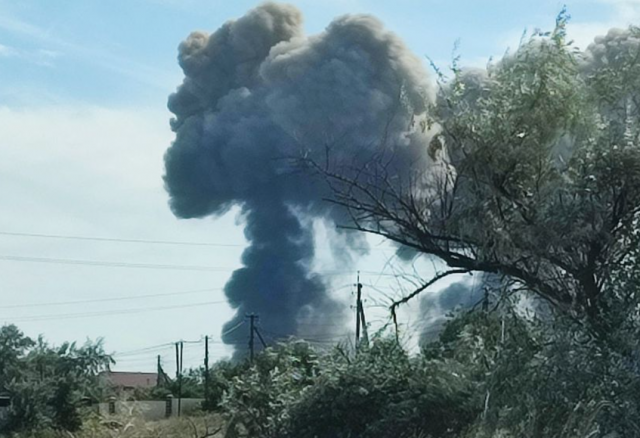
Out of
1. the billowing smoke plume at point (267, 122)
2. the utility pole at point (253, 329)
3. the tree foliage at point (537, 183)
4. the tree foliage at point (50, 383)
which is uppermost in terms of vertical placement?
the billowing smoke plume at point (267, 122)

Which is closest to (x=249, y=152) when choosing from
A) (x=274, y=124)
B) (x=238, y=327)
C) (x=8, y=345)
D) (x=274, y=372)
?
(x=274, y=124)

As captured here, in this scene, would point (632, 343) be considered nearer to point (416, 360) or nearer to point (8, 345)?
point (416, 360)

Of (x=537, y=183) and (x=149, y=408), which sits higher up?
(x=149, y=408)

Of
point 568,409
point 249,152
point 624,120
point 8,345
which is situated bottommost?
point 568,409

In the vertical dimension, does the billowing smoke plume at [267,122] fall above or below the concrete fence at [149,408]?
above

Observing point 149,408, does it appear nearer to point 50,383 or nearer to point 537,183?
point 50,383

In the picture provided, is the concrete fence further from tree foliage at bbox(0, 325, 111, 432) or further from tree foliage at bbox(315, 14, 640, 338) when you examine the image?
tree foliage at bbox(315, 14, 640, 338)

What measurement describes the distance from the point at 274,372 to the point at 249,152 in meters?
46.0

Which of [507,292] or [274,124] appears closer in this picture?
[507,292]

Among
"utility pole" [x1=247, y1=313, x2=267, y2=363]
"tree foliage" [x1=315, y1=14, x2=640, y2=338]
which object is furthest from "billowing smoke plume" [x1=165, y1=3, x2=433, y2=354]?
"tree foliage" [x1=315, y1=14, x2=640, y2=338]

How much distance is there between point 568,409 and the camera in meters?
14.7

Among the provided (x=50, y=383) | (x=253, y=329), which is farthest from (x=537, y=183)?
(x=253, y=329)

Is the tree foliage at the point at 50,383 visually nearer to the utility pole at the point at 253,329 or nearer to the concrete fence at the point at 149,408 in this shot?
the concrete fence at the point at 149,408

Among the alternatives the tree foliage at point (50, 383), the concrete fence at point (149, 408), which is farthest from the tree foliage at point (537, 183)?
the tree foliage at point (50, 383)
